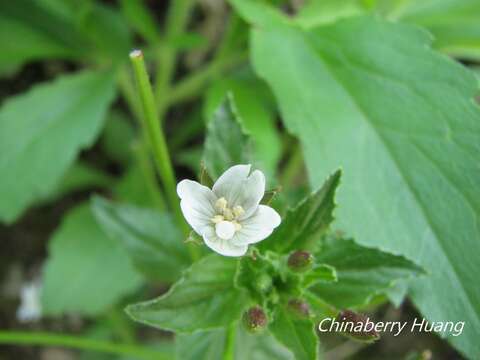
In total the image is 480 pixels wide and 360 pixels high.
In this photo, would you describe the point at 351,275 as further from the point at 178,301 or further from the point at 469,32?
the point at 469,32

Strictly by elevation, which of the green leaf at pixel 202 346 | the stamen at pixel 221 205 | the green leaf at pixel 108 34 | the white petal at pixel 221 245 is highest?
the green leaf at pixel 108 34

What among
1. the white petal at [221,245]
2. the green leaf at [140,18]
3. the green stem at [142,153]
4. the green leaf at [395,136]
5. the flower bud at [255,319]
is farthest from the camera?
the green leaf at [140,18]

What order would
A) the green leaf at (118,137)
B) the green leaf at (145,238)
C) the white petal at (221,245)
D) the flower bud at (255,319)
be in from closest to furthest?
1. the white petal at (221,245)
2. the flower bud at (255,319)
3. the green leaf at (145,238)
4. the green leaf at (118,137)

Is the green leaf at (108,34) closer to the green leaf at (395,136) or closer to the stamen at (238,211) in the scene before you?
the green leaf at (395,136)

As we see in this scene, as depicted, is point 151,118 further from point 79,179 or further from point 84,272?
point 79,179

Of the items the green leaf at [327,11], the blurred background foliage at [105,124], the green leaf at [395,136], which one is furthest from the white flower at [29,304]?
the green leaf at [327,11]

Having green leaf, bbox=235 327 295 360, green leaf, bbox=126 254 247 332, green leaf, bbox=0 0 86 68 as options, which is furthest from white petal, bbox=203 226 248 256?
green leaf, bbox=0 0 86 68
